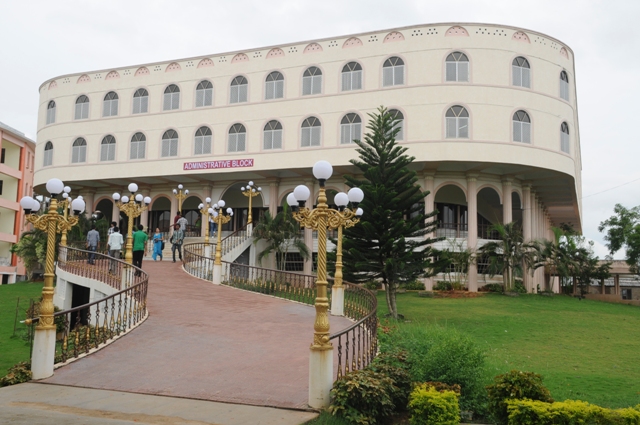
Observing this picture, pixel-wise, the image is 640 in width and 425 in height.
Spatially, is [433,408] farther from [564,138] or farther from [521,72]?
[564,138]

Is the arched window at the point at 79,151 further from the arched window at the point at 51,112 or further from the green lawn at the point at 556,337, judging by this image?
the green lawn at the point at 556,337

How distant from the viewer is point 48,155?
34.3m

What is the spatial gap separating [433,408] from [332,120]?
22488 millimetres

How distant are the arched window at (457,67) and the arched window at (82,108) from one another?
20496 millimetres

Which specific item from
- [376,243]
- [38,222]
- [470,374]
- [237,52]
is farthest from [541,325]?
[237,52]

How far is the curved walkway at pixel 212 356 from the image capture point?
27.1ft

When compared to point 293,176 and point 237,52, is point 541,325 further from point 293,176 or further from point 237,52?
point 237,52

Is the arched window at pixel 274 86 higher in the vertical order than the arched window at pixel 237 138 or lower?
higher

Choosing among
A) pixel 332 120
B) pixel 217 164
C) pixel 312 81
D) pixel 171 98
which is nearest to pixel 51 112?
pixel 171 98

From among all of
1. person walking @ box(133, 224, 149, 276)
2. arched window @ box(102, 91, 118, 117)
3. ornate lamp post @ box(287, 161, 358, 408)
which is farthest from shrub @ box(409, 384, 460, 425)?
arched window @ box(102, 91, 118, 117)

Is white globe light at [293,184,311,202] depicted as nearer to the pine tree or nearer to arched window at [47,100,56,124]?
the pine tree

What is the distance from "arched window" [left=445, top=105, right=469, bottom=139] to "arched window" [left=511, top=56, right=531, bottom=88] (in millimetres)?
2794

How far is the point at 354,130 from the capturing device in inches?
1091

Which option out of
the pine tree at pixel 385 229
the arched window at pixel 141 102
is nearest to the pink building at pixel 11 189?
the arched window at pixel 141 102
